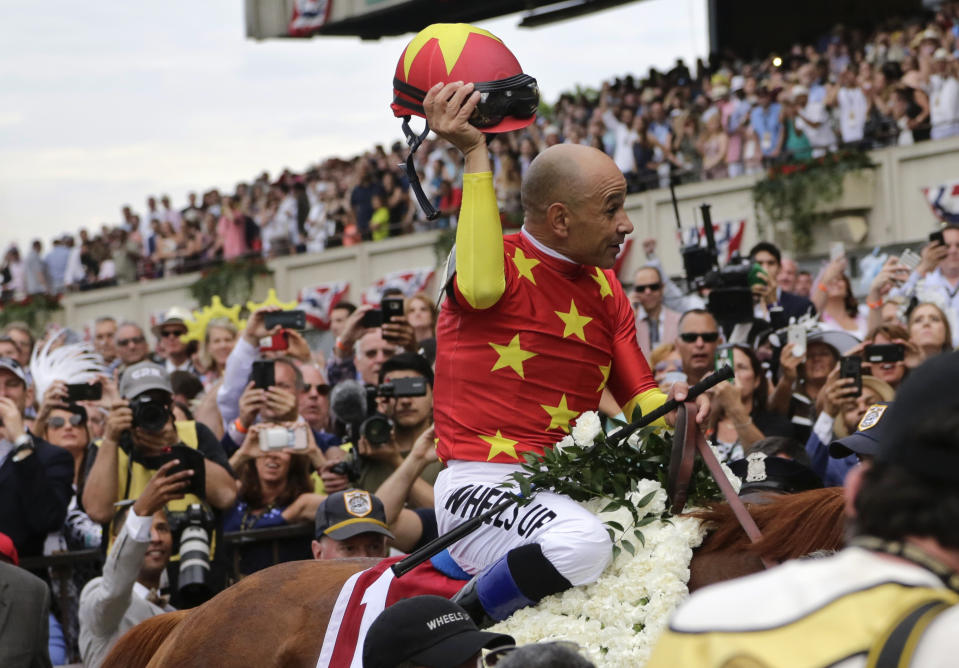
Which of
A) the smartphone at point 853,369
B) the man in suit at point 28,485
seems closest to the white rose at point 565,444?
the smartphone at point 853,369

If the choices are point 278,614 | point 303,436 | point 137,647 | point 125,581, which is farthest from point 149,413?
point 278,614

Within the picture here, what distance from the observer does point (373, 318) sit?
8.79 metres

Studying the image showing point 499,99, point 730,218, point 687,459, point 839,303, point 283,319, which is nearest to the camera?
point 687,459

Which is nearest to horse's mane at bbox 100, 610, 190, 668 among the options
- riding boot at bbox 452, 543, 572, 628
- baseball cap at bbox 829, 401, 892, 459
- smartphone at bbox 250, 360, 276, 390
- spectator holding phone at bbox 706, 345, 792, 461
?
riding boot at bbox 452, 543, 572, 628

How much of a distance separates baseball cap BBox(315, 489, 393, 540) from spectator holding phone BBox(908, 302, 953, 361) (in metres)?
3.51

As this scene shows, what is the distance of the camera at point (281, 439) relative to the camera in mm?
6797

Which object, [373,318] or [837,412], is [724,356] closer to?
[837,412]

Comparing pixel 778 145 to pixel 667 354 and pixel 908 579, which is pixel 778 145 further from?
pixel 908 579

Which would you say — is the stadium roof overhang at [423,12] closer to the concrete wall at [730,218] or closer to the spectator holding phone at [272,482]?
the concrete wall at [730,218]

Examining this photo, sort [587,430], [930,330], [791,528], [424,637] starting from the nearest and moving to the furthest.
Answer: [424,637] → [791,528] → [587,430] → [930,330]

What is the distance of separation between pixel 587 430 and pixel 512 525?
13.9 inches

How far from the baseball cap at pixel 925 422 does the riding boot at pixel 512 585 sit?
6.14 ft

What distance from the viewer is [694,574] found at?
3.57 meters

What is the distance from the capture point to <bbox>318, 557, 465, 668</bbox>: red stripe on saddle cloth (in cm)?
388
